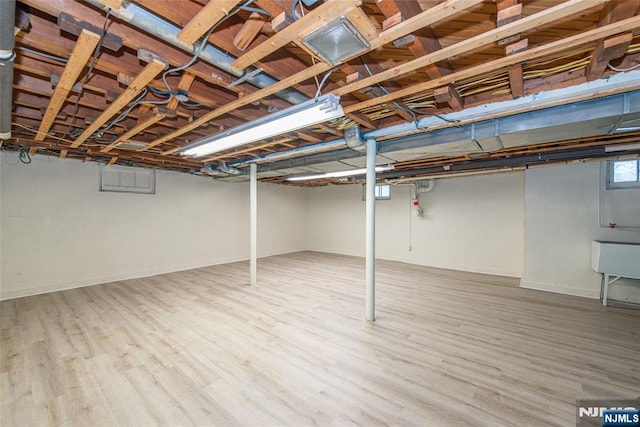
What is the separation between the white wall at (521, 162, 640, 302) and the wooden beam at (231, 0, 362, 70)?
17.1ft

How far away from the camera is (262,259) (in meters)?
7.40

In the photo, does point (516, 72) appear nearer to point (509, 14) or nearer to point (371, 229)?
point (509, 14)

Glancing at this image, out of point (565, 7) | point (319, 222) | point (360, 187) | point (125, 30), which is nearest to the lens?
point (565, 7)

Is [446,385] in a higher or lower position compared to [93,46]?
lower

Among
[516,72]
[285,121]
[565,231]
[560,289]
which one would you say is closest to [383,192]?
[565,231]

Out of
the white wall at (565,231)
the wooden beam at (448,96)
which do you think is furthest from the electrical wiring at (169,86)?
the white wall at (565,231)

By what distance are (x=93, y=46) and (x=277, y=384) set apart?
267 centimetres

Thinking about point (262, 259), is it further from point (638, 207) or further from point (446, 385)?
point (638, 207)

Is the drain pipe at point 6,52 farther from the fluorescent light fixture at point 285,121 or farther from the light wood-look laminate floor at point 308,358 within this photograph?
the light wood-look laminate floor at point 308,358

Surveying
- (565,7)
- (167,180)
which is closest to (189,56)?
(565,7)

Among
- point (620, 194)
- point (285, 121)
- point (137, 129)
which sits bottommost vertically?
point (620, 194)

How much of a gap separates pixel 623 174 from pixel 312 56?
5.50 m

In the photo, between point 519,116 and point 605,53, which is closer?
point 605,53

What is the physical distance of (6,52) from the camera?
1421mm
